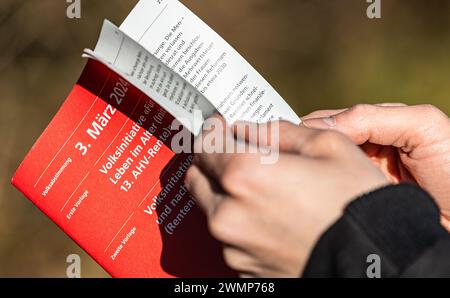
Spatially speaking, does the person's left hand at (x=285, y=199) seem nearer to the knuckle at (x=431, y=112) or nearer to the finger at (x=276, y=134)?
the finger at (x=276, y=134)

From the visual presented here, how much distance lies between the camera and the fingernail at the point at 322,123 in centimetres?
99

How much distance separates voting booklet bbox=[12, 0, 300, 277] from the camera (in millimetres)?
849

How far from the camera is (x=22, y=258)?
5.88 feet

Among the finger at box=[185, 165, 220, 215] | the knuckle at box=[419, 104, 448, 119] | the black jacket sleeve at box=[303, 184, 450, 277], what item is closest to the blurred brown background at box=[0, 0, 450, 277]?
the knuckle at box=[419, 104, 448, 119]

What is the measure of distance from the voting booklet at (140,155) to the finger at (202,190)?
0.34 ft

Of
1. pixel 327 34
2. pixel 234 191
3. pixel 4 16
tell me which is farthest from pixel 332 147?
pixel 4 16

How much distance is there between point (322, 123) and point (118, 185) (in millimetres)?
360
